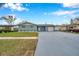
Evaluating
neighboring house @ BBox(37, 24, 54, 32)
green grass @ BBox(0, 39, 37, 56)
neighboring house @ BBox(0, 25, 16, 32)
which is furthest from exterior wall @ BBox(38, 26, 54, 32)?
neighboring house @ BBox(0, 25, 16, 32)

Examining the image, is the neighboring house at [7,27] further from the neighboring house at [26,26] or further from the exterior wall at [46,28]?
the exterior wall at [46,28]

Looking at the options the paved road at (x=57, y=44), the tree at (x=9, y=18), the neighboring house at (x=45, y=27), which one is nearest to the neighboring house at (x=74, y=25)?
the paved road at (x=57, y=44)

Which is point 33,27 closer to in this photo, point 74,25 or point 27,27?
point 27,27

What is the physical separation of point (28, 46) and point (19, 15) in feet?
1.27

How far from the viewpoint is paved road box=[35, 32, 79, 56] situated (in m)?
2.09

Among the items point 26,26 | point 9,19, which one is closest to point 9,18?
Answer: point 9,19

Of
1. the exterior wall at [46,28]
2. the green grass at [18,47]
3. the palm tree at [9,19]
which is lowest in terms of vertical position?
the green grass at [18,47]

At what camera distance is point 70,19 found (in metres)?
2.21

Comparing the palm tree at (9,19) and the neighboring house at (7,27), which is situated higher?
the palm tree at (9,19)

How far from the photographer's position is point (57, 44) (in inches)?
85.4

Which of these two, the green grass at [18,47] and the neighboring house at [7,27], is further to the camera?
the neighboring house at [7,27]

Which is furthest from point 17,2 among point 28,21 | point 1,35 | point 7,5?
point 1,35

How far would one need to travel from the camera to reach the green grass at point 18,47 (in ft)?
6.88

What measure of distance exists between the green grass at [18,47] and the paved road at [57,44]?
0.07m
